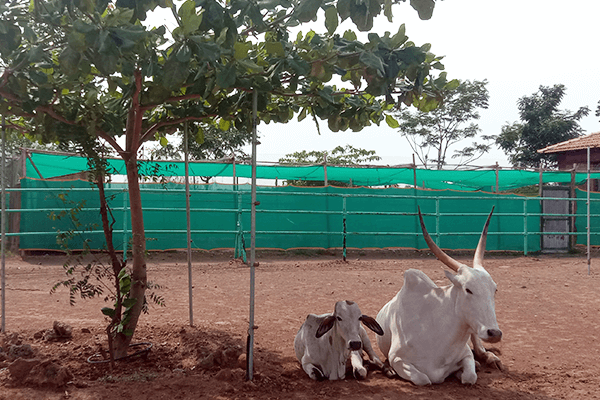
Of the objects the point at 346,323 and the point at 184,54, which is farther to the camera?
the point at 346,323

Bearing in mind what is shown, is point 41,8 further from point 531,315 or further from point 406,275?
point 531,315

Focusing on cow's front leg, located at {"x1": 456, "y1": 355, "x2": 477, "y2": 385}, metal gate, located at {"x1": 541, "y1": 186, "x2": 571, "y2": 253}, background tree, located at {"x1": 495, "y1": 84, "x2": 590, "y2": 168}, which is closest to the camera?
cow's front leg, located at {"x1": 456, "y1": 355, "x2": 477, "y2": 385}

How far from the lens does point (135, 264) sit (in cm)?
388

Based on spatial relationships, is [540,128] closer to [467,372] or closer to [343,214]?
[343,214]

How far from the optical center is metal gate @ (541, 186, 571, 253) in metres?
12.4

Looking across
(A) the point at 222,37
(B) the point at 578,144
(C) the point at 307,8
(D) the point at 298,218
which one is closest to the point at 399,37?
(C) the point at 307,8

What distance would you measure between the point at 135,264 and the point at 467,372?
2.52m

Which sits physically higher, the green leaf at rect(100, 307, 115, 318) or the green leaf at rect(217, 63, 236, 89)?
the green leaf at rect(217, 63, 236, 89)

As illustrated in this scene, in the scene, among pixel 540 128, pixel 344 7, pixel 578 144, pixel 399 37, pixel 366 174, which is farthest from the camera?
pixel 540 128

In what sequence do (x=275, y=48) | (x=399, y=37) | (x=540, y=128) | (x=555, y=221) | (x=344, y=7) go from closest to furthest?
1. (x=344, y=7)
2. (x=275, y=48)
3. (x=399, y=37)
4. (x=555, y=221)
5. (x=540, y=128)

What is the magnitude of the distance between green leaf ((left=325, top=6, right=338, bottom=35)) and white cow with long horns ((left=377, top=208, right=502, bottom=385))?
4.66 feet

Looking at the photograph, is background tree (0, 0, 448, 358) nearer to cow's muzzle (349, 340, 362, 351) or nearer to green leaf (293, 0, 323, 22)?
green leaf (293, 0, 323, 22)

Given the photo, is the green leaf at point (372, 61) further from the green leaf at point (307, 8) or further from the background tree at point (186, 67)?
the green leaf at point (307, 8)

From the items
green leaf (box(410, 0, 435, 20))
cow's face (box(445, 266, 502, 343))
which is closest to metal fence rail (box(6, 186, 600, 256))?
cow's face (box(445, 266, 502, 343))
